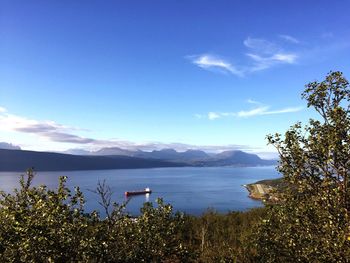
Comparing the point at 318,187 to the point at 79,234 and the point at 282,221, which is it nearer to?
the point at 282,221

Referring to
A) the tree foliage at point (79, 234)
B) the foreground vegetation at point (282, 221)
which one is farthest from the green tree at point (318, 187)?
the tree foliage at point (79, 234)

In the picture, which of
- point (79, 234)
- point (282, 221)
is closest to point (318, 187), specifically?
point (282, 221)

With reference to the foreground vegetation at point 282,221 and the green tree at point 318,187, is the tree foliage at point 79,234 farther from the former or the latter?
the green tree at point 318,187

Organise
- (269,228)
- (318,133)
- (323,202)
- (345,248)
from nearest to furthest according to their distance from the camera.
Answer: (345,248) < (323,202) < (318,133) < (269,228)

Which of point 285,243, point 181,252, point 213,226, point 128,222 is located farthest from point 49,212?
point 213,226

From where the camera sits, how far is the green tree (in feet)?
36.6

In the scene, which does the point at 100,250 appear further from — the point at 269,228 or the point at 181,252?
the point at 269,228

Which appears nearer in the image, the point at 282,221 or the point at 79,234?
the point at 79,234

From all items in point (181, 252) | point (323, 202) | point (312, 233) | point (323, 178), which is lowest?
point (181, 252)

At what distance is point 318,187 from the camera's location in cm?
1216

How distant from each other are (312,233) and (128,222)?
6669 mm

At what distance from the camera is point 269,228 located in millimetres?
14969

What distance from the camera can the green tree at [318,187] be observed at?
36.6 feet

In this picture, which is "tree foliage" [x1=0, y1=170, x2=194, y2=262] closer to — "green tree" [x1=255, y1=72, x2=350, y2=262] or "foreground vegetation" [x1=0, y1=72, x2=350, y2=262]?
"foreground vegetation" [x1=0, y1=72, x2=350, y2=262]
